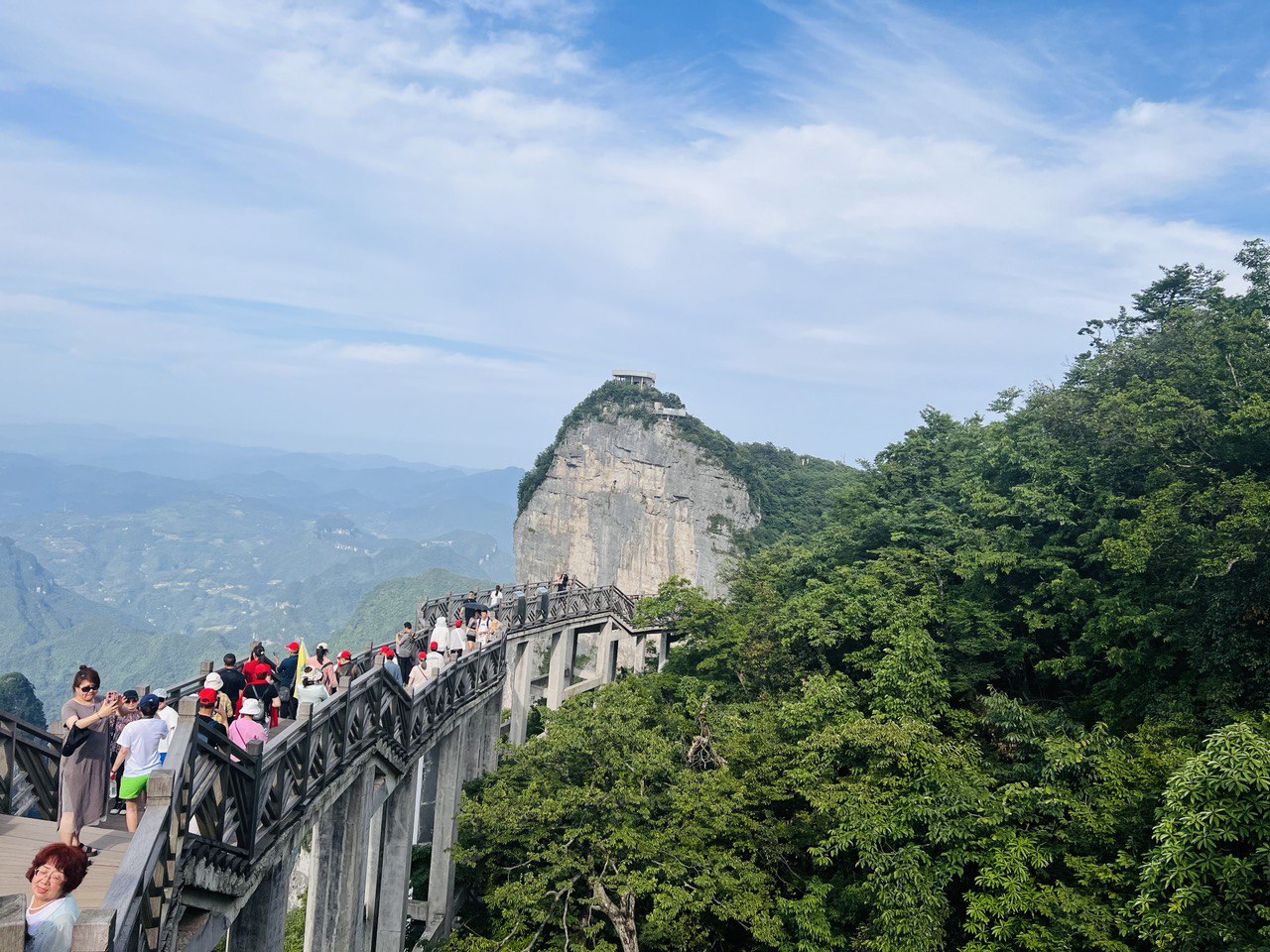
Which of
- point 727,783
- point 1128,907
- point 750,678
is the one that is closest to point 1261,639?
point 1128,907

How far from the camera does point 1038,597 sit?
18.4 metres

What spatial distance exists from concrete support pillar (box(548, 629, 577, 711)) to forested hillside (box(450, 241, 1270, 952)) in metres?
6.02

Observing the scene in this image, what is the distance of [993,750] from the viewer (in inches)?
601

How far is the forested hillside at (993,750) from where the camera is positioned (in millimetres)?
10867

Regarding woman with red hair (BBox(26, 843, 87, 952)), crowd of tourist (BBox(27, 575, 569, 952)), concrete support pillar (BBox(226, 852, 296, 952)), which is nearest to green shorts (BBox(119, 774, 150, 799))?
crowd of tourist (BBox(27, 575, 569, 952))

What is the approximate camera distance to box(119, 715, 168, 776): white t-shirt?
654 centimetres

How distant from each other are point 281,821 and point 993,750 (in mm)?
12128

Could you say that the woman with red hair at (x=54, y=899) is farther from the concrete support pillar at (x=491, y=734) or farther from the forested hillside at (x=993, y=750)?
the concrete support pillar at (x=491, y=734)

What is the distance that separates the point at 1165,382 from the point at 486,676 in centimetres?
1554

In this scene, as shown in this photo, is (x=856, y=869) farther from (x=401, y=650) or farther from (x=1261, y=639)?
(x=401, y=650)

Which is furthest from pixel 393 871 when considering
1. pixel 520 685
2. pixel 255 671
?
pixel 520 685

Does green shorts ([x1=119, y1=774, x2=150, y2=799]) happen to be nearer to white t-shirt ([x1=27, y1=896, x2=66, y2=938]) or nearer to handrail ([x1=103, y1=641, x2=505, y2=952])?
handrail ([x1=103, y1=641, x2=505, y2=952])

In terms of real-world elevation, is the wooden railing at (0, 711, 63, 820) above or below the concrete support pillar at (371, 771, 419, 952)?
above

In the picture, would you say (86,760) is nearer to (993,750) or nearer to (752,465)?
(993,750)
